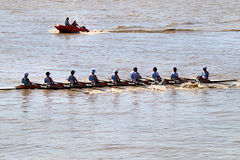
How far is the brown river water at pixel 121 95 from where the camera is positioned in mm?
16969

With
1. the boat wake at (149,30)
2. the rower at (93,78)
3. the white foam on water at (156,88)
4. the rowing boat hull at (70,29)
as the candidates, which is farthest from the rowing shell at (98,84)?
the boat wake at (149,30)

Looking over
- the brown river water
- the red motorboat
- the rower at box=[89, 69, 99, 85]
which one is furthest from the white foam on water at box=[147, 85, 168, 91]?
the red motorboat

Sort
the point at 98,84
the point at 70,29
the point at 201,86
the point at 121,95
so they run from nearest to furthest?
1. the point at 121,95
2. the point at 98,84
3. the point at 201,86
4. the point at 70,29

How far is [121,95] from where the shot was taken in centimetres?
2445

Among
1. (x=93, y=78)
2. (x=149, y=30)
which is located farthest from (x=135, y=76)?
(x=149, y=30)

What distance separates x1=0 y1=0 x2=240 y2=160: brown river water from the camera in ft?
55.7

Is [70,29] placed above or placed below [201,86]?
above

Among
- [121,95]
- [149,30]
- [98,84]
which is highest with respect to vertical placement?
[149,30]

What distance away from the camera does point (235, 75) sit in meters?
29.9

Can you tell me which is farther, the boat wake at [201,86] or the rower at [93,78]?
the boat wake at [201,86]

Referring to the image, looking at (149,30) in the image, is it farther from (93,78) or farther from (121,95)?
(121,95)

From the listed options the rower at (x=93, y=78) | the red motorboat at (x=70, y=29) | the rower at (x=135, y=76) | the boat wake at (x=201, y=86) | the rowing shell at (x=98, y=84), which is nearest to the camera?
the rowing shell at (x=98, y=84)

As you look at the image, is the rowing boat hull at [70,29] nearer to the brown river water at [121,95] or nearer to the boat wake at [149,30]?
the boat wake at [149,30]

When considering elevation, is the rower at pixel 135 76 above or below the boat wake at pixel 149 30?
below
